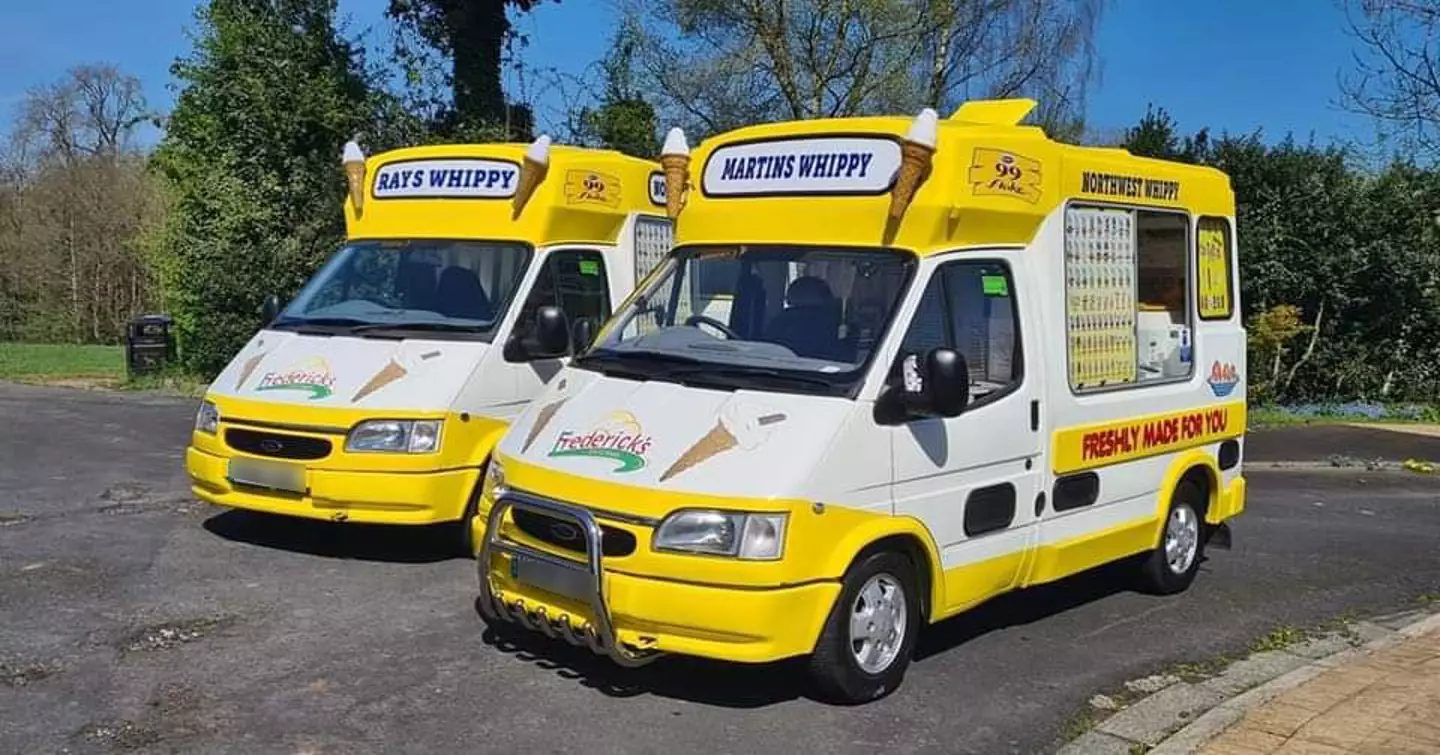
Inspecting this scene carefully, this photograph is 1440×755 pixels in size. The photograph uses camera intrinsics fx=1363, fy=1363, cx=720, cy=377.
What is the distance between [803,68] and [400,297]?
10.5 meters

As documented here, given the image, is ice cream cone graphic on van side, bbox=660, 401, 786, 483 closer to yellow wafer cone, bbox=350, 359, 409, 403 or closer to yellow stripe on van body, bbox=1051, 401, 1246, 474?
yellow stripe on van body, bbox=1051, 401, 1246, 474

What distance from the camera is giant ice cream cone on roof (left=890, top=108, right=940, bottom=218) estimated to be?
590 centimetres

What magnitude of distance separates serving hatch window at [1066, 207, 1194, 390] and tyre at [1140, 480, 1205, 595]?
77 centimetres

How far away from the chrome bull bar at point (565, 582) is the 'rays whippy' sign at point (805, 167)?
75.5 inches

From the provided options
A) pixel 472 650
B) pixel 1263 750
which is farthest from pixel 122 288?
pixel 1263 750

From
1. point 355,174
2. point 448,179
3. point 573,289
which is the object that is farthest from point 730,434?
point 355,174

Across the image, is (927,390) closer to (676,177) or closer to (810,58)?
(676,177)

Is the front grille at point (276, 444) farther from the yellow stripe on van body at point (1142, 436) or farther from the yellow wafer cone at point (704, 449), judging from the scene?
the yellow stripe on van body at point (1142, 436)

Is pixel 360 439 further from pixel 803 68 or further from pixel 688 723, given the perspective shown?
pixel 803 68

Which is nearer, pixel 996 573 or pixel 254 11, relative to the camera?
pixel 996 573

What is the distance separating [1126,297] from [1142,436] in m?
0.76

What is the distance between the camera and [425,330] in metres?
8.26

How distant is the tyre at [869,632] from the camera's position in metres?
5.42

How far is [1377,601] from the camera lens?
8.09 meters
